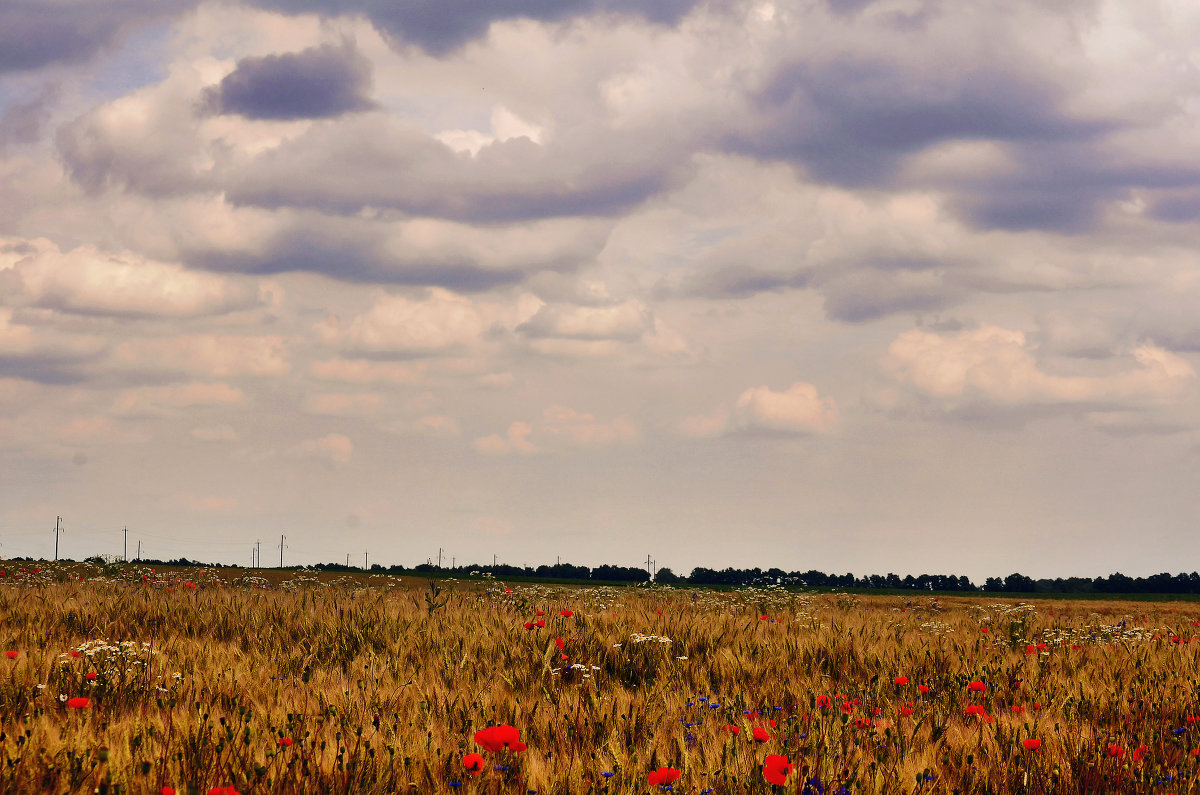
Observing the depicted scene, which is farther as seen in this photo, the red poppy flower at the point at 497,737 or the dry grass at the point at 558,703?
the dry grass at the point at 558,703

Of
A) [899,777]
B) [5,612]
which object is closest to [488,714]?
[899,777]

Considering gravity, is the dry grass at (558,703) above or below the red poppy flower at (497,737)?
below

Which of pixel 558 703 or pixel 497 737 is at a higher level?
pixel 497 737

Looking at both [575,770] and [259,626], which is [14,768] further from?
[259,626]

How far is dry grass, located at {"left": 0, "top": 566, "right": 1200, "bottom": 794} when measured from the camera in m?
3.86

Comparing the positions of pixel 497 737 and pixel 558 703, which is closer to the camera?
pixel 497 737

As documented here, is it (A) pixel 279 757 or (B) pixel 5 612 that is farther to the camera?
(B) pixel 5 612

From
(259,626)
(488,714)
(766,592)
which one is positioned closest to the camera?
(488,714)

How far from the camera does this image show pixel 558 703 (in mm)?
5195

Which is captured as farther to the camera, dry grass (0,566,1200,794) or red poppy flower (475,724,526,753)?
dry grass (0,566,1200,794)

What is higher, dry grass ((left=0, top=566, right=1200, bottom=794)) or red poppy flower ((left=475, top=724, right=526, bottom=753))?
red poppy flower ((left=475, top=724, right=526, bottom=753))

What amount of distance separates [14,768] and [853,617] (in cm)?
963

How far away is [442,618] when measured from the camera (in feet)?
30.8

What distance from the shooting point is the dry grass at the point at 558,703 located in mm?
3861
